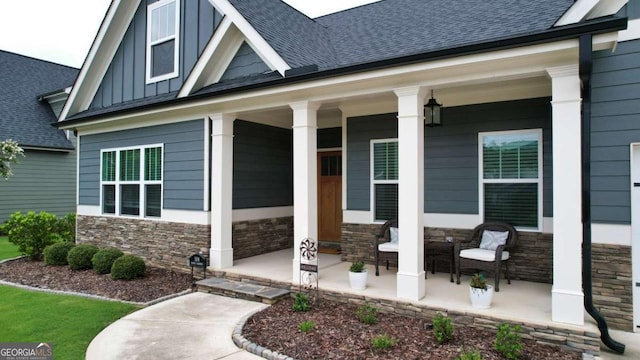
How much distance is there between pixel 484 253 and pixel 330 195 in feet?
13.0

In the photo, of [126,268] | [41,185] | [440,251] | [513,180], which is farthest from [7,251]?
[513,180]

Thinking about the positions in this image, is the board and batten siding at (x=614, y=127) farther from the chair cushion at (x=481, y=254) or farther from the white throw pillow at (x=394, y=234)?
the white throw pillow at (x=394, y=234)

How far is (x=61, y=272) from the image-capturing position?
779cm

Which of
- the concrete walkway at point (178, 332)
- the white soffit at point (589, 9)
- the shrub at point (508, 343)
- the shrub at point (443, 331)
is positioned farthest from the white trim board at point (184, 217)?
the white soffit at point (589, 9)

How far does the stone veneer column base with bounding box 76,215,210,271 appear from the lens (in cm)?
741

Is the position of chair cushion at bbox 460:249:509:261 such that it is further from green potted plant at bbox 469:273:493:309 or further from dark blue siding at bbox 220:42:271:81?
dark blue siding at bbox 220:42:271:81

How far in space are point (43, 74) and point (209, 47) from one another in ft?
45.9

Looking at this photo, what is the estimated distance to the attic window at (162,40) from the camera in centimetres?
823

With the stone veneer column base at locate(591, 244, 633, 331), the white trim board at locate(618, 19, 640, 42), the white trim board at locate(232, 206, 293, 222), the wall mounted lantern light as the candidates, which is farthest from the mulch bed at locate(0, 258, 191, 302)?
the white trim board at locate(618, 19, 640, 42)

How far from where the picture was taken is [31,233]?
897cm

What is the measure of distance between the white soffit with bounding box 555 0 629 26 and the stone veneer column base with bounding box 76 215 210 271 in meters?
6.29

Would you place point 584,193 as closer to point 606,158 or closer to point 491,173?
point 606,158

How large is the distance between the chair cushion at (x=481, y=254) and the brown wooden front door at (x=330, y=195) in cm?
345

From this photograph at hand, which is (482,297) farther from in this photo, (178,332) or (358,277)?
(178,332)
